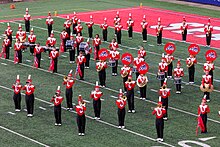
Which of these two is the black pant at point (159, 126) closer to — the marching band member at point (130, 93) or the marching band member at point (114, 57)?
the marching band member at point (130, 93)

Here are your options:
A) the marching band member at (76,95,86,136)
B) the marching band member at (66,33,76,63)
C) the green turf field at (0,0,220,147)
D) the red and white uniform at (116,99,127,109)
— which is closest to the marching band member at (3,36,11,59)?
the green turf field at (0,0,220,147)

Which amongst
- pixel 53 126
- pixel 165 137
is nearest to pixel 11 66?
pixel 53 126

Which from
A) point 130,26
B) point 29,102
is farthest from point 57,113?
point 130,26

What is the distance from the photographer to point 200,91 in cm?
3988

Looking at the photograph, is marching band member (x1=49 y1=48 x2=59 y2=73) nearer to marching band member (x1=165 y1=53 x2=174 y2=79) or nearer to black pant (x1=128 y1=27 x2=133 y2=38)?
marching band member (x1=165 y1=53 x2=174 y2=79)

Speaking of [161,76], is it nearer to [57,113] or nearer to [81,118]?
[57,113]

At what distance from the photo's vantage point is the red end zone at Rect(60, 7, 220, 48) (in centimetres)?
5332

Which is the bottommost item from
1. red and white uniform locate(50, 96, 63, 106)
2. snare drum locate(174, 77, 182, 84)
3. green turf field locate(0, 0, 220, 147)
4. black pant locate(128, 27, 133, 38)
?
green turf field locate(0, 0, 220, 147)

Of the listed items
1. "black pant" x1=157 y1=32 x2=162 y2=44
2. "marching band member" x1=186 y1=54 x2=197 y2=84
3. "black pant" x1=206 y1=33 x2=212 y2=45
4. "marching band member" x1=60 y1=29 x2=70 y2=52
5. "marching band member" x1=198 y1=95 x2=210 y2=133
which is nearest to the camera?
"marching band member" x1=198 y1=95 x2=210 y2=133

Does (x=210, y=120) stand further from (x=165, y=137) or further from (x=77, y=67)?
(x=77, y=67)

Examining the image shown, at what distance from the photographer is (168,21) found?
58375 millimetres

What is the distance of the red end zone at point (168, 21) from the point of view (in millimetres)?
53319

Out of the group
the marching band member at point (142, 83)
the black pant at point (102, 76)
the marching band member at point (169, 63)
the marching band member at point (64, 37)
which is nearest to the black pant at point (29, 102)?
the marching band member at point (142, 83)

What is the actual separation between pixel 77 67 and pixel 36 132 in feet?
29.4
